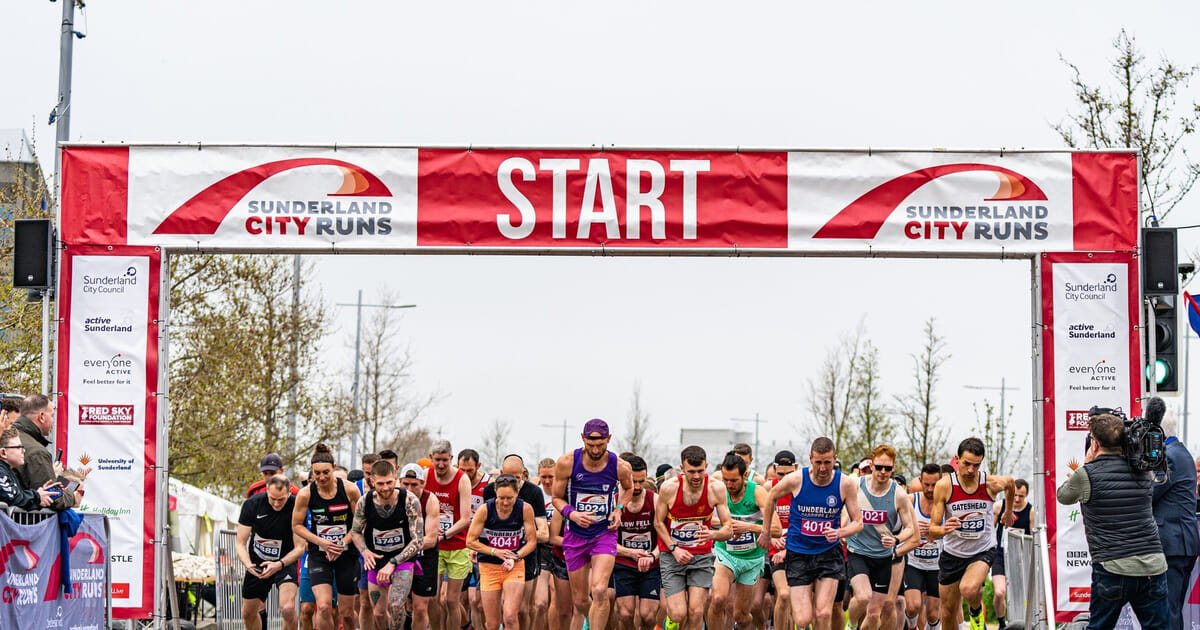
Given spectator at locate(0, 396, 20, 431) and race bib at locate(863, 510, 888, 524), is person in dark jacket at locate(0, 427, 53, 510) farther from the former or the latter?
race bib at locate(863, 510, 888, 524)

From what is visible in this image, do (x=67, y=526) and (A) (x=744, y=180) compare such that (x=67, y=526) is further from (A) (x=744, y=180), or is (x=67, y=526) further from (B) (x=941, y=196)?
(B) (x=941, y=196)

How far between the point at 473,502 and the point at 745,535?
3677 mm

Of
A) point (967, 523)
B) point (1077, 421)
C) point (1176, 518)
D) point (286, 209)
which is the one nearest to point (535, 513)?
point (286, 209)

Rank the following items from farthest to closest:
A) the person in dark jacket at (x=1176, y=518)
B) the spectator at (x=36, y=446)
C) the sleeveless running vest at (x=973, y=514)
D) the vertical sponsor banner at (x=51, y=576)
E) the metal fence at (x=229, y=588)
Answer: the metal fence at (x=229, y=588)
the sleeveless running vest at (x=973, y=514)
the person in dark jacket at (x=1176, y=518)
the spectator at (x=36, y=446)
the vertical sponsor banner at (x=51, y=576)

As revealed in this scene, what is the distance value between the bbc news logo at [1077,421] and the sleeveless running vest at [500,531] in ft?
19.1

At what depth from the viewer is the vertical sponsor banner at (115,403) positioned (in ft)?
48.7

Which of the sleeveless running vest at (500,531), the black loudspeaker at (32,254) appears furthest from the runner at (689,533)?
the black loudspeaker at (32,254)

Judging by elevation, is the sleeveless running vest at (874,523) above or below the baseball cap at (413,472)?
below

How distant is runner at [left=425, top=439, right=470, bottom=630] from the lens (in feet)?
52.7

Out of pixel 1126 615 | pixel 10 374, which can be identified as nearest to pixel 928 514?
pixel 1126 615

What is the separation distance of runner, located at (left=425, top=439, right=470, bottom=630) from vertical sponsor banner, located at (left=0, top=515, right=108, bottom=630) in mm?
3996

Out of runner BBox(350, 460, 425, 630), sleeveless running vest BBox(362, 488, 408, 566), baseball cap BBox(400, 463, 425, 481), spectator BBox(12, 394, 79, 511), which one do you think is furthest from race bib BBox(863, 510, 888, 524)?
spectator BBox(12, 394, 79, 511)

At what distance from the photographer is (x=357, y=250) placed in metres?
15.1

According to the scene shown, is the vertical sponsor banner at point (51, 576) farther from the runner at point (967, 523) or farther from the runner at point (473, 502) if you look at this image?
the runner at point (967, 523)
